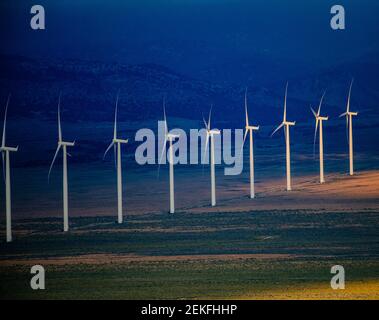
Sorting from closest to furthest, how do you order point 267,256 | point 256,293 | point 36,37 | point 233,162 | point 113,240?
point 256,293 → point 267,256 → point 113,240 → point 233,162 → point 36,37

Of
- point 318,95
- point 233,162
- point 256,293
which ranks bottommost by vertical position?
point 256,293

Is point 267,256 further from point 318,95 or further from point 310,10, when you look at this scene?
point 318,95

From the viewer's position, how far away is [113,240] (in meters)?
60.3

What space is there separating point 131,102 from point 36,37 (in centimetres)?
1799

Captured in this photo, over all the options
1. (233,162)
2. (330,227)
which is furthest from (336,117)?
(330,227)

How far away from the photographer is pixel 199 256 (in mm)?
53219

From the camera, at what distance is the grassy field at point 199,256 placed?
41938mm

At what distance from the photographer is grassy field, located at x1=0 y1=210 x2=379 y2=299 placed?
41.9 metres
